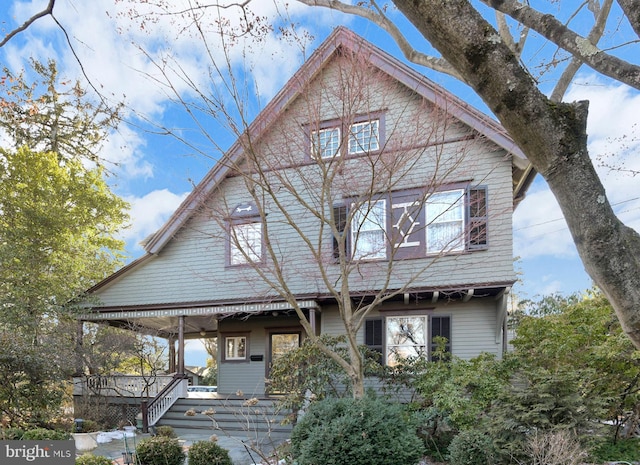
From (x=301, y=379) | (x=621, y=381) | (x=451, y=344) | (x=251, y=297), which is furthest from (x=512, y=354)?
(x=251, y=297)

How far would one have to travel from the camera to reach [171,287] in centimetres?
1243

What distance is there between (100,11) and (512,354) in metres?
8.66

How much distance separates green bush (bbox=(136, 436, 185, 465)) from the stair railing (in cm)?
417

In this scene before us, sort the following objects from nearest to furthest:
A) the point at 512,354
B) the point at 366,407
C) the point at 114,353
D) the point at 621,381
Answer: the point at 366,407, the point at 621,381, the point at 512,354, the point at 114,353

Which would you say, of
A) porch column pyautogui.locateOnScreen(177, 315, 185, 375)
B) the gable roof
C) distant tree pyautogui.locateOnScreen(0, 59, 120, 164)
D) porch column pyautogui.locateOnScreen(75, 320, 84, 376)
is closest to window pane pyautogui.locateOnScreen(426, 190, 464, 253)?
the gable roof

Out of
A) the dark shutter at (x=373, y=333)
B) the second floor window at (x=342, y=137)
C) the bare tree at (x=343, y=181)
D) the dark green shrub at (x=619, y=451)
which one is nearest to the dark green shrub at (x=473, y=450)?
the bare tree at (x=343, y=181)

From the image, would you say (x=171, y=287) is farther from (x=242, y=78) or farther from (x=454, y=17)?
(x=454, y=17)

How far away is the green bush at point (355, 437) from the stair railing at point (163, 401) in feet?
20.4

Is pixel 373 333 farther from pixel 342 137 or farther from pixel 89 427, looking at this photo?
pixel 89 427

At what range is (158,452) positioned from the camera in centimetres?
650

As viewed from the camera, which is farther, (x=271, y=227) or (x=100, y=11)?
(x=271, y=227)

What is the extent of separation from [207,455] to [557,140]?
609cm

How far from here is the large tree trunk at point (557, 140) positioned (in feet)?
7.36

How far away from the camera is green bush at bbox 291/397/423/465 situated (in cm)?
519
